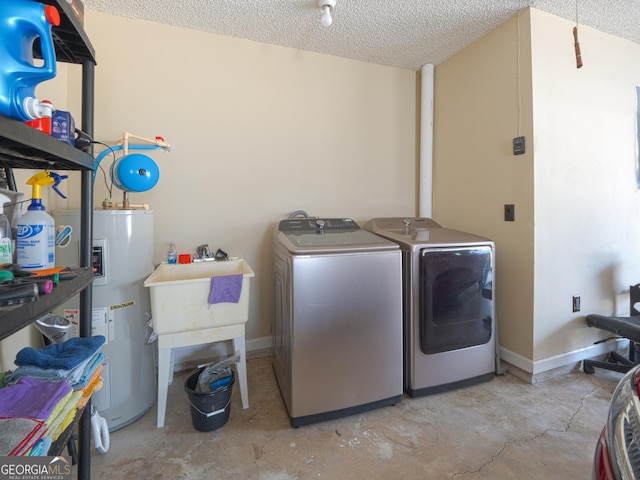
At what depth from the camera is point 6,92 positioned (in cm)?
54

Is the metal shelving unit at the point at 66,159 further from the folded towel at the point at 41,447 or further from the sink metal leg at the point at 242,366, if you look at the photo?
the sink metal leg at the point at 242,366

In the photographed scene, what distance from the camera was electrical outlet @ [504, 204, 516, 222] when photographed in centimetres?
204

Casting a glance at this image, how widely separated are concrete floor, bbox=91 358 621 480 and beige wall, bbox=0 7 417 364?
2.97 feet

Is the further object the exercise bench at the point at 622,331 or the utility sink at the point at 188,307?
the exercise bench at the point at 622,331

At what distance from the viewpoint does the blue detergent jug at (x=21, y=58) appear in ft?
1.79

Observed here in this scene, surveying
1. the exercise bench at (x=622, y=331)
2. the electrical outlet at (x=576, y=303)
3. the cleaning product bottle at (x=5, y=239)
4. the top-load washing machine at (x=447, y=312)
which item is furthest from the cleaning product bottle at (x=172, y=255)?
the exercise bench at (x=622, y=331)

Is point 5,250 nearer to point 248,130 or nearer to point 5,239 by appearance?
point 5,239

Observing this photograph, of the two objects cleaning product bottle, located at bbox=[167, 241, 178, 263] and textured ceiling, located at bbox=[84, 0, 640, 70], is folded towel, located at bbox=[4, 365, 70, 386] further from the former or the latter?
textured ceiling, located at bbox=[84, 0, 640, 70]

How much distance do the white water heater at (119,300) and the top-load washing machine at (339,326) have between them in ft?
2.58

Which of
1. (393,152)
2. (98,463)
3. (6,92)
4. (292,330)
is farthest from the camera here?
(393,152)

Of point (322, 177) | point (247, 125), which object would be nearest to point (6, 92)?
point (247, 125)

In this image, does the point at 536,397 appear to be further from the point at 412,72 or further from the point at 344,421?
the point at 412,72

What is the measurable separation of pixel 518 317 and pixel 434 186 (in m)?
1.31

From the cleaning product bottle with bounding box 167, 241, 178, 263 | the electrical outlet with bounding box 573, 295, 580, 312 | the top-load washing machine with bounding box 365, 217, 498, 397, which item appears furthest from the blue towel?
the electrical outlet with bounding box 573, 295, 580, 312
